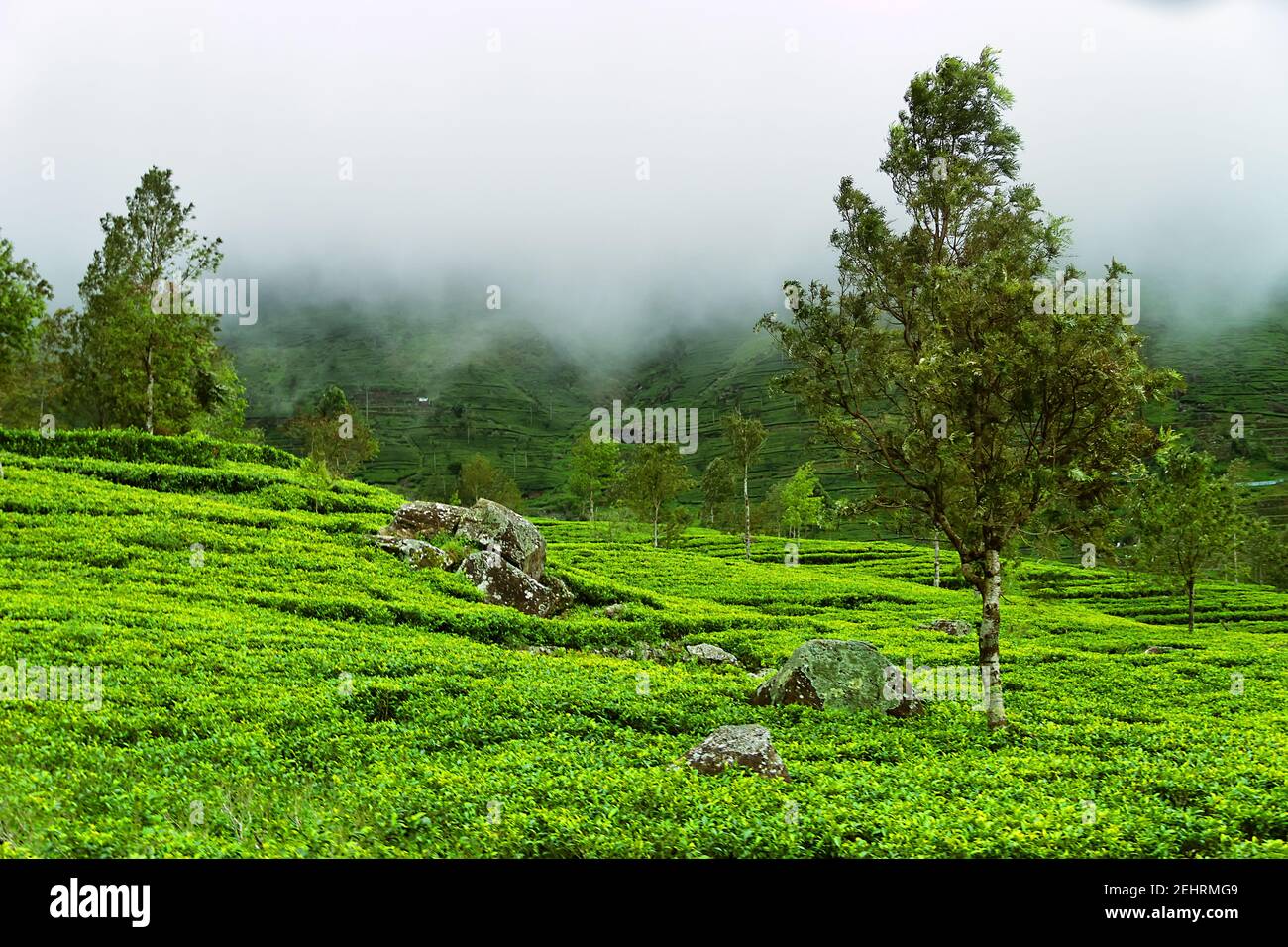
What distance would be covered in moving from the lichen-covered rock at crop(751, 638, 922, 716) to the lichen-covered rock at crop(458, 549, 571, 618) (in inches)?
535

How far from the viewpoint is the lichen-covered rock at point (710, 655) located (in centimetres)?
2673

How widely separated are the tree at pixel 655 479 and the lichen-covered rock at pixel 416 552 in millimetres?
42430

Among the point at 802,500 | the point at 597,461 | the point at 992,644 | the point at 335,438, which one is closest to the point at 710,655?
the point at 992,644

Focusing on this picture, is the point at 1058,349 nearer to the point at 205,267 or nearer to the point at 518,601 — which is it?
the point at 518,601

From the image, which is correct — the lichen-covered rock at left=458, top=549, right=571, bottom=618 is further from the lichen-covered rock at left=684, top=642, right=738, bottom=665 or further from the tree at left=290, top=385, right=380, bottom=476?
the tree at left=290, top=385, right=380, bottom=476

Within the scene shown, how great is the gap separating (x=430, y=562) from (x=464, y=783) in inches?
871

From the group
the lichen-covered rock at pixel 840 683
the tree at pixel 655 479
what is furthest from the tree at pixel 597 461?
the lichen-covered rock at pixel 840 683

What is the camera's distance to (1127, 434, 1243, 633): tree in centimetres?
4944

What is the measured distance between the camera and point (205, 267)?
55750mm

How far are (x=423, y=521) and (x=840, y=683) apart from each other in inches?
920

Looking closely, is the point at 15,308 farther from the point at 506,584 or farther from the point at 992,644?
the point at 992,644

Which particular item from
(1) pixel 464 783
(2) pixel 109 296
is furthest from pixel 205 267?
(1) pixel 464 783

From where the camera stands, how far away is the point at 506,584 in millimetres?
31188

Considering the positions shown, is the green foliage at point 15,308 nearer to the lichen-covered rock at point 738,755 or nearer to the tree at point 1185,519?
the lichen-covered rock at point 738,755
